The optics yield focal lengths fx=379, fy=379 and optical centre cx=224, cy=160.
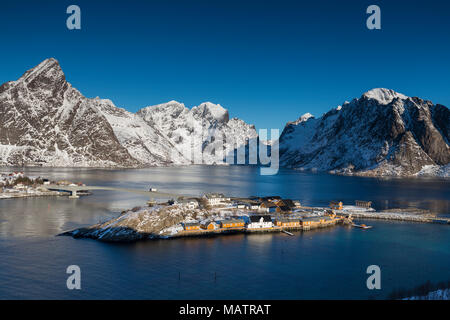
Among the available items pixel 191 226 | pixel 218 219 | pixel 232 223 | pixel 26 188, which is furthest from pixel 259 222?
pixel 26 188

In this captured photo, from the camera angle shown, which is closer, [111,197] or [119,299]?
[119,299]

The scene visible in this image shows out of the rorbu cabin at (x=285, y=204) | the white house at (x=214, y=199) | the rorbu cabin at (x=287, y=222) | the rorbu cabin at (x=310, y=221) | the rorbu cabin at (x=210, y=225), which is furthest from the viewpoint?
the white house at (x=214, y=199)

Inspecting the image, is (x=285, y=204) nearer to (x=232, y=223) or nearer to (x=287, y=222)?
(x=287, y=222)

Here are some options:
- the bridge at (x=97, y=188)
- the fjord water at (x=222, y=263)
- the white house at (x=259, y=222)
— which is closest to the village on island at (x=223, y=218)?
the white house at (x=259, y=222)

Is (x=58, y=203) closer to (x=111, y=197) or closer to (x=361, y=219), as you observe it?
(x=111, y=197)

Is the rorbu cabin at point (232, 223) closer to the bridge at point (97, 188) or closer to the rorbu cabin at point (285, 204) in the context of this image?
the rorbu cabin at point (285, 204)
